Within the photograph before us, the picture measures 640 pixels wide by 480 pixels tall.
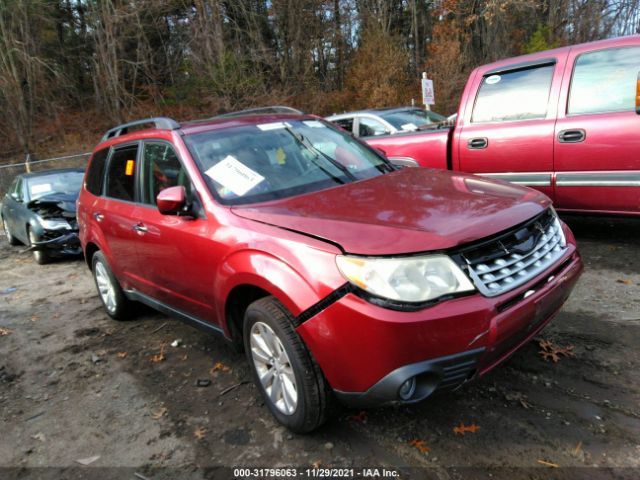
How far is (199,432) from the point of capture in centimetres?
287

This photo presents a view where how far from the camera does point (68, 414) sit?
327 cm

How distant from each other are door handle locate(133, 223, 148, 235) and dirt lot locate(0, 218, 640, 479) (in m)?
1.02

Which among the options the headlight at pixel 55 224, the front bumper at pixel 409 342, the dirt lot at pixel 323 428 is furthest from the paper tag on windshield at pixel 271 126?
the headlight at pixel 55 224

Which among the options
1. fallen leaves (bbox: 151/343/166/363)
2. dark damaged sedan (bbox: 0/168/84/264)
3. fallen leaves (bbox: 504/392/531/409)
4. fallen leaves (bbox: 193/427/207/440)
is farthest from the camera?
dark damaged sedan (bbox: 0/168/84/264)

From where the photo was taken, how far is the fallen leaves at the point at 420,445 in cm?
249

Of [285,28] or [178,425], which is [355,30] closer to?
[285,28]

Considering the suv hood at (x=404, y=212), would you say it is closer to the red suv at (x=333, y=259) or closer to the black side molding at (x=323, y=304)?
Answer: the red suv at (x=333, y=259)

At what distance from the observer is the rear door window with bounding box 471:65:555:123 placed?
486 centimetres

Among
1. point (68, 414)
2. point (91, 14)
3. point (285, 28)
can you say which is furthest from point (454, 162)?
point (91, 14)

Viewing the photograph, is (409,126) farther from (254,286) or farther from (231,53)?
(231,53)

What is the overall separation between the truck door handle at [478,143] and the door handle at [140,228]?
3450 mm

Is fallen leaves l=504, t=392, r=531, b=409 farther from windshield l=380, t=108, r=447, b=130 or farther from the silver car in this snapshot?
the silver car

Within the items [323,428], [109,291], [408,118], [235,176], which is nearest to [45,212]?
[109,291]

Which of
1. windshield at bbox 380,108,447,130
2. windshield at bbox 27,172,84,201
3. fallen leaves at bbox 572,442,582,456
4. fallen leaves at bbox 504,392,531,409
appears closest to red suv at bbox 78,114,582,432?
fallen leaves at bbox 504,392,531,409
